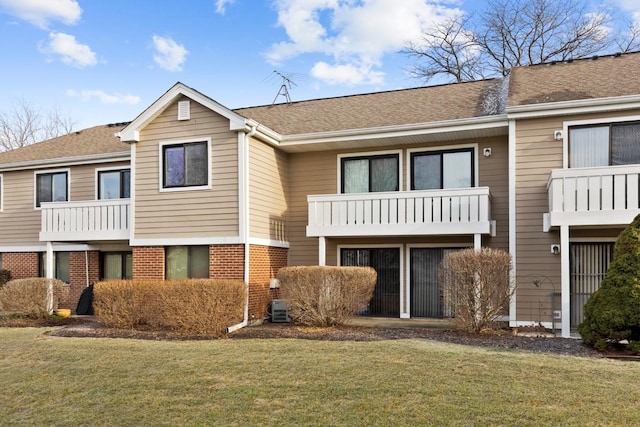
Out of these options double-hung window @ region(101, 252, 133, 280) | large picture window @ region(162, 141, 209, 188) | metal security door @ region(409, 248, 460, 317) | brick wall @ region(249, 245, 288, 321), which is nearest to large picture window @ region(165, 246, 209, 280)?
brick wall @ region(249, 245, 288, 321)

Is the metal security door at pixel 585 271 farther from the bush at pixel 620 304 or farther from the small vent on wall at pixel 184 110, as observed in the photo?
the small vent on wall at pixel 184 110

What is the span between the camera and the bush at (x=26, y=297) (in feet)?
45.3

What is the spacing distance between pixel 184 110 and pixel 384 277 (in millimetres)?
6819

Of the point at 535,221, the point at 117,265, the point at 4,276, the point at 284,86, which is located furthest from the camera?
the point at 284,86

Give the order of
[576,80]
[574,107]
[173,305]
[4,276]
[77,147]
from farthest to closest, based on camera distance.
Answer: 1. [77,147]
2. [4,276]
3. [576,80]
4. [574,107]
5. [173,305]

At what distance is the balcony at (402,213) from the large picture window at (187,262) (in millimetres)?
2748

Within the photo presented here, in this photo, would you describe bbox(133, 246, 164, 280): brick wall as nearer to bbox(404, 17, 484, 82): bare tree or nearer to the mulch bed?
the mulch bed

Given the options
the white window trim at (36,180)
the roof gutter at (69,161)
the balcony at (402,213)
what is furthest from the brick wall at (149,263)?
the white window trim at (36,180)

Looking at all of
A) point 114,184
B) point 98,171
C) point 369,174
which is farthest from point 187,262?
point 98,171

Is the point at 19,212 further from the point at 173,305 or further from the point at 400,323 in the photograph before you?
the point at 400,323

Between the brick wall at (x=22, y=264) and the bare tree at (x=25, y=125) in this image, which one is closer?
the brick wall at (x=22, y=264)

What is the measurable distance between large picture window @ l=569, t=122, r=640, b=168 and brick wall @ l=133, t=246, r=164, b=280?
32.9 ft

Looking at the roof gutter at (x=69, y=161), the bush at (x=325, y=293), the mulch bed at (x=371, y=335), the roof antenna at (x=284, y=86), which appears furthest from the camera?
the roof antenna at (x=284, y=86)

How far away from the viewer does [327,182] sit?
1509 centimetres
